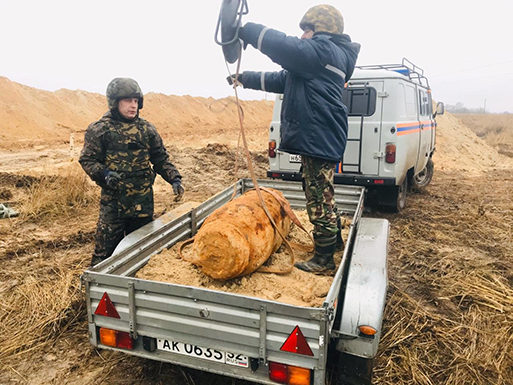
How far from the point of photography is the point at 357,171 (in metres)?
6.45

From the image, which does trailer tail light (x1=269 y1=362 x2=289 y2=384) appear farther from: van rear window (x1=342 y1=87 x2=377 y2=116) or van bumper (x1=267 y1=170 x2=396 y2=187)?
van rear window (x1=342 y1=87 x2=377 y2=116)

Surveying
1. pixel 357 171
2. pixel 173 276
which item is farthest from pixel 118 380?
pixel 357 171

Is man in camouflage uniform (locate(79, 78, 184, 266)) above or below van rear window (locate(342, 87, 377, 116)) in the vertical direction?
below

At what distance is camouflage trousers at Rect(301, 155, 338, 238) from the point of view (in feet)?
9.98

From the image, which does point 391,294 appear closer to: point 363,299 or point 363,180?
point 363,299

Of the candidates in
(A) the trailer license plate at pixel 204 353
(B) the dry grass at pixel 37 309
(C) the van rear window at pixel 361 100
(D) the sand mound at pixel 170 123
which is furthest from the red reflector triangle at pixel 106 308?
(D) the sand mound at pixel 170 123

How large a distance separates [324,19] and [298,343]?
7.12 feet

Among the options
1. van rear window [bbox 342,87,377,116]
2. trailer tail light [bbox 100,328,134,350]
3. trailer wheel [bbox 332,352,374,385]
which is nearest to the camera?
trailer wheel [bbox 332,352,374,385]

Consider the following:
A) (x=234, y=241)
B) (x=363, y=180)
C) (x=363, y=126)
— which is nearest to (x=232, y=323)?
(x=234, y=241)

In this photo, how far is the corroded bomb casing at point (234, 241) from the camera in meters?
2.69

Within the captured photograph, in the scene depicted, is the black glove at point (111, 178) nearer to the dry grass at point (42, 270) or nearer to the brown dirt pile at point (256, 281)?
the brown dirt pile at point (256, 281)

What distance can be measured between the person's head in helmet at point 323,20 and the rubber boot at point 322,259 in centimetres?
150

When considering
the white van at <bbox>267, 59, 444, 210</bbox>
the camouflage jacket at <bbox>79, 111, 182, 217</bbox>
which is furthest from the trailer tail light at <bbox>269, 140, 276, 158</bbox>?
the camouflage jacket at <bbox>79, 111, 182, 217</bbox>

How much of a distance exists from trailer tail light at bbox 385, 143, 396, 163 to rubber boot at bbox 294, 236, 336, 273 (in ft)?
11.6
